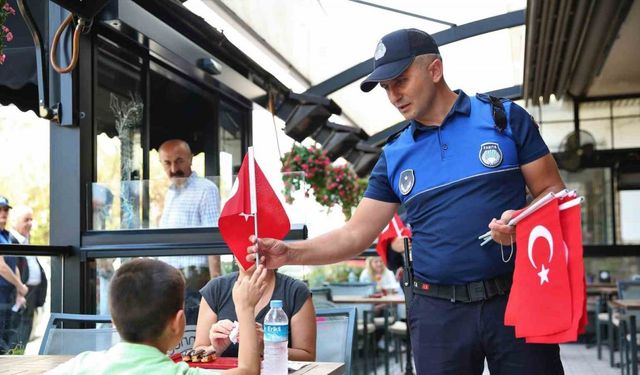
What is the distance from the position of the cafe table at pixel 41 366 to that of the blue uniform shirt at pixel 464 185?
16.3 inches

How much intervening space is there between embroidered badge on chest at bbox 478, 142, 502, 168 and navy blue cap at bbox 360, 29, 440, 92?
0.35m

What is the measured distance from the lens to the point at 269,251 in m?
2.39

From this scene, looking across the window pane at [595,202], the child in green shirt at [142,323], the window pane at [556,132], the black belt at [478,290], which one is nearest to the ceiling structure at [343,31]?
the window pane at [556,132]

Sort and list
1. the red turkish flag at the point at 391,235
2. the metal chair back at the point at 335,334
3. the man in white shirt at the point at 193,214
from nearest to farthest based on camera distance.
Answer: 1. the metal chair back at the point at 335,334
2. the man in white shirt at the point at 193,214
3. the red turkish flag at the point at 391,235

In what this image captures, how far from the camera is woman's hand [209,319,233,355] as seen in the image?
2752 millimetres

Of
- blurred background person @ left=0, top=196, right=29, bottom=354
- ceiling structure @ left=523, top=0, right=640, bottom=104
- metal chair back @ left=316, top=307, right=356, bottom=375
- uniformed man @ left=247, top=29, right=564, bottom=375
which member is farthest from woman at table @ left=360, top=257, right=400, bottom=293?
uniformed man @ left=247, top=29, right=564, bottom=375

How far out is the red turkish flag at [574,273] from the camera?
2.11 m

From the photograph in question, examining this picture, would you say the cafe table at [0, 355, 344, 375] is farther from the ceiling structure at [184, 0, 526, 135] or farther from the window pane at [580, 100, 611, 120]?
the window pane at [580, 100, 611, 120]

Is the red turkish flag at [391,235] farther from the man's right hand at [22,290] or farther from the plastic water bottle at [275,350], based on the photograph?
the plastic water bottle at [275,350]

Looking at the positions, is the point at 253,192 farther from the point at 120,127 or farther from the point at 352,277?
the point at 352,277

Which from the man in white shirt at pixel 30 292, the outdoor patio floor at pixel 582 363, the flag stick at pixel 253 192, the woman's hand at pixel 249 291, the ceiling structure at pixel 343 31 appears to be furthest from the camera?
the outdoor patio floor at pixel 582 363

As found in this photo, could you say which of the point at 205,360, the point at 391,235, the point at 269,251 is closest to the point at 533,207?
the point at 269,251

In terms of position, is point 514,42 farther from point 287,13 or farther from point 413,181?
point 413,181

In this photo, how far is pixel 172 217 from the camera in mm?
5070
